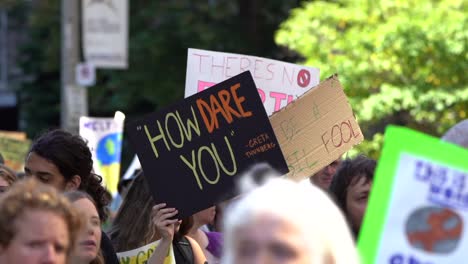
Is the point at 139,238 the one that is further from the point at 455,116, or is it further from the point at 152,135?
the point at 455,116

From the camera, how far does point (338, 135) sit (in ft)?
19.2

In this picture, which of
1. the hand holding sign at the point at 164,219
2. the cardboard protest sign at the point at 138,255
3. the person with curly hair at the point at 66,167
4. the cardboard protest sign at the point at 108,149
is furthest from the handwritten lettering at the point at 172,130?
the cardboard protest sign at the point at 108,149

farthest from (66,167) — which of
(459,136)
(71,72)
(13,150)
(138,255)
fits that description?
(71,72)

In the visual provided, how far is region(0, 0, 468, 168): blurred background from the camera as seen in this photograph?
16953 mm

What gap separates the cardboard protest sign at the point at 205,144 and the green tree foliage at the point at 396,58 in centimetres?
1108

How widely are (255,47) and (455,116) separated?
890 centimetres

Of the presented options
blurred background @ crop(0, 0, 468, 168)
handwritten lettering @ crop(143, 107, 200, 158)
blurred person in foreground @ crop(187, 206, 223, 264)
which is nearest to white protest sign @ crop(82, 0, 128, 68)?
blurred background @ crop(0, 0, 468, 168)

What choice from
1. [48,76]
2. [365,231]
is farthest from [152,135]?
[48,76]

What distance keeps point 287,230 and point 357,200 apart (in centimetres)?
288

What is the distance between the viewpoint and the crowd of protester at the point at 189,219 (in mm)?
2734

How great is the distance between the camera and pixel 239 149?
5.32 m

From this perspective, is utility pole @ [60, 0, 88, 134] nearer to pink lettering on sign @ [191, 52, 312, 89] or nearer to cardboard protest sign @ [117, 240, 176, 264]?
pink lettering on sign @ [191, 52, 312, 89]

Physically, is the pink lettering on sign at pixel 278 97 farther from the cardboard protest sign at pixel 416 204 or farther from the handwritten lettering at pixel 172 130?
the cardboard protest sign at pixel 416 204

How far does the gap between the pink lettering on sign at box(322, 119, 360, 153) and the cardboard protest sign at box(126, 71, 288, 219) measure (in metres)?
0.55
